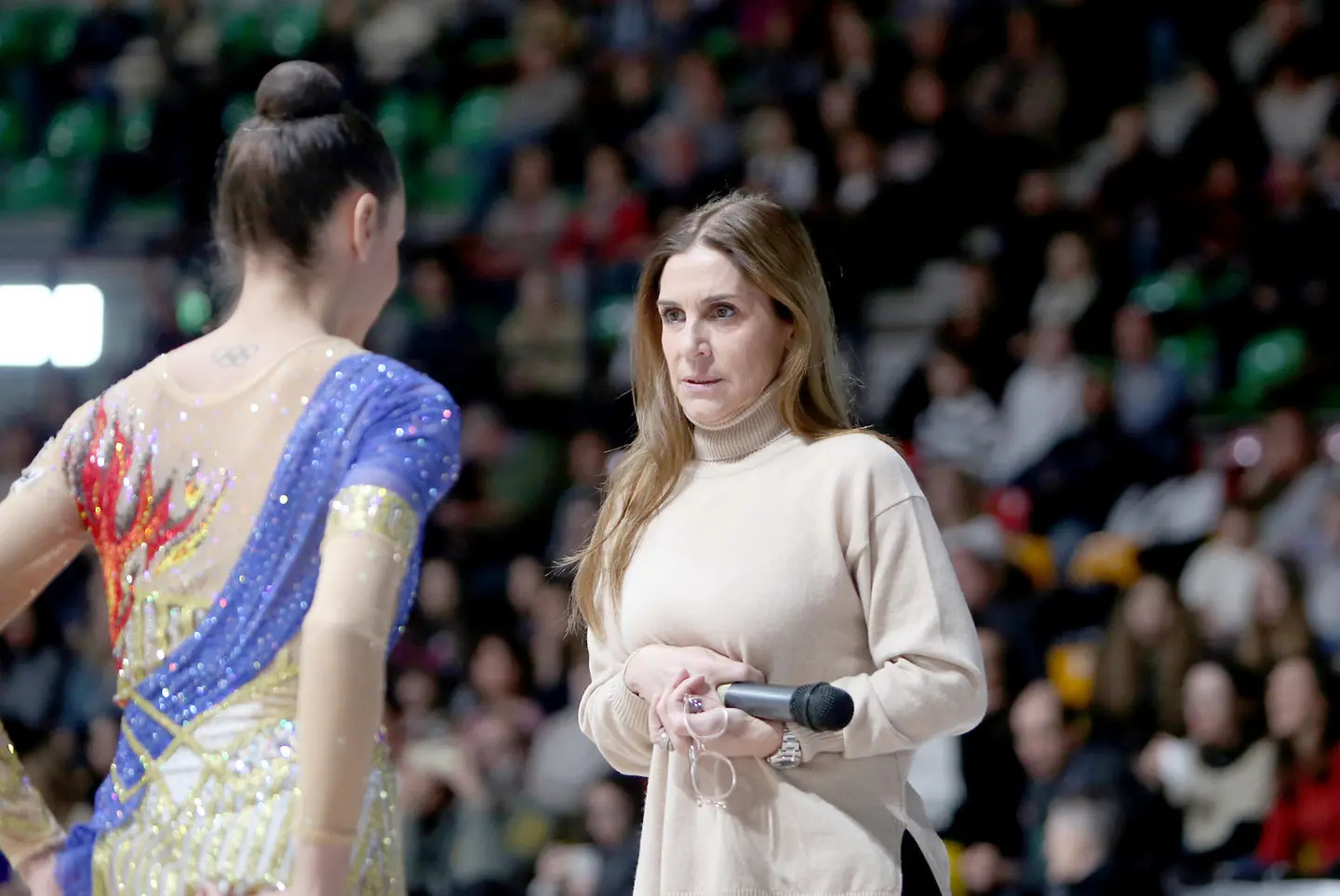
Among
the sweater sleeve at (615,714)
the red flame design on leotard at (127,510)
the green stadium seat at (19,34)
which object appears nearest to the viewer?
the red flame design on leotard at (127,510)

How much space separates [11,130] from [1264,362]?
23.4ft

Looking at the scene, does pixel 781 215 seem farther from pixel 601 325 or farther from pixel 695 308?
pixel 601 325

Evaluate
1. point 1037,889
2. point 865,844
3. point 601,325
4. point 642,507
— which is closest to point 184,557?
point 642,507

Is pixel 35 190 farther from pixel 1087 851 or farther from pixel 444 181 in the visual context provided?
pixel 1087 851

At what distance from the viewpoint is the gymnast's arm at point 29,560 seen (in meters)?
2.65

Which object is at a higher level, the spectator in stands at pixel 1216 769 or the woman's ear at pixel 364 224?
the woman's ear at pixel 364 224

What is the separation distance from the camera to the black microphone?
2654mm

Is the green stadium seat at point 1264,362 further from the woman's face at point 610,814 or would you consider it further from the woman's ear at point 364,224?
the woman's ear at point 364,224

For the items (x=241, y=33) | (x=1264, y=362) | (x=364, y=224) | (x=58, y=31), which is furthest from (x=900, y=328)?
(x=364, y=224)

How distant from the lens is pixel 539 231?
9.65 m

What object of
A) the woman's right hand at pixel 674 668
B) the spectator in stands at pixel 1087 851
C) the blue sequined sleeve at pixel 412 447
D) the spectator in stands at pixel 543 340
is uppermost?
the spectator in stands at pixel 543 340

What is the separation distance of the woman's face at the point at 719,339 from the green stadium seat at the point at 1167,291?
236 inches

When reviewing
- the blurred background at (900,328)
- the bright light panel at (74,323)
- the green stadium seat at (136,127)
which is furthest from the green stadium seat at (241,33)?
the bright light panel at (74,323)

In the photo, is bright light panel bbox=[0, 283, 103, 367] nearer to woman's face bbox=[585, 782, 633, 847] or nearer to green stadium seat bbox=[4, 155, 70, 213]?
green stadium seat bbox=[4, 155, 70, 213]
